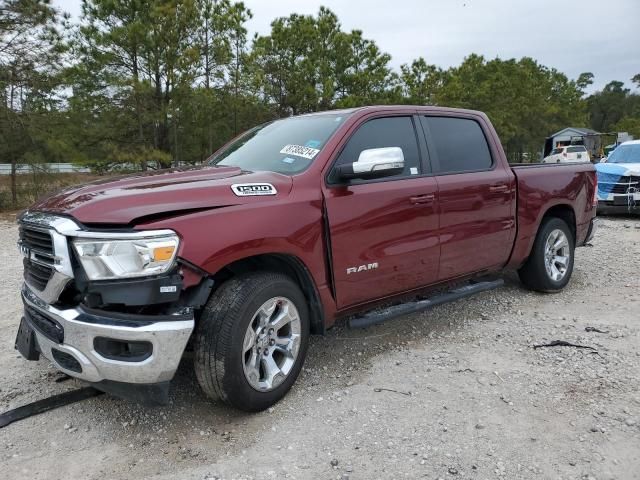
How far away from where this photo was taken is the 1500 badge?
3.01 meters

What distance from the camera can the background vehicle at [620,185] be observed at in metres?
11.0

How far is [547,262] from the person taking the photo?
540 cm

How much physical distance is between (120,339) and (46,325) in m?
0.58

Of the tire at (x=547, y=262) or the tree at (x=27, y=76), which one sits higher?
the tree at (x=27, y=76)

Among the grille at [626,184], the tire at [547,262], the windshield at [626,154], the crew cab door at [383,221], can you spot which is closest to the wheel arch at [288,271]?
the crew cab door at [383,221]

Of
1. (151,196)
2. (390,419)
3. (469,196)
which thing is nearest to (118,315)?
(151,196)

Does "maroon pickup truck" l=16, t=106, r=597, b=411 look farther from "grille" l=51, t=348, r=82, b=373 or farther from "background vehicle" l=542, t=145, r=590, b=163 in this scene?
"background vehicle" l=542, t=145, r=590, b=163

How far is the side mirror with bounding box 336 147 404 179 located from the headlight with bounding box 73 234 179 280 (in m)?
1.31

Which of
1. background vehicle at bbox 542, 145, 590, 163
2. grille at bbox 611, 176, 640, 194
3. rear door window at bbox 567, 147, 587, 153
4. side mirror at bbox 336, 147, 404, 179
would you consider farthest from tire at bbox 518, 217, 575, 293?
rear door window at bbox 567, 147, 587, 153

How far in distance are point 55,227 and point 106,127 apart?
13.4 m

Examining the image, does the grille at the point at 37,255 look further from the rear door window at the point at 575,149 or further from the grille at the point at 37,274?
the rear door window at the point at 575,149

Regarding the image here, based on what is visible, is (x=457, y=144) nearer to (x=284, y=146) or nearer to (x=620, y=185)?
(x=284, y=146)

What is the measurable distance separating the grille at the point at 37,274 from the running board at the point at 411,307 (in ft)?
6.24

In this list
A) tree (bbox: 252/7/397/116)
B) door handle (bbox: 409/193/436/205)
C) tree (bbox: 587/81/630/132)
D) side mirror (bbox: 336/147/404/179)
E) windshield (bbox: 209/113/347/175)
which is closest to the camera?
side mirror (bbox: 336/147/404/179)
